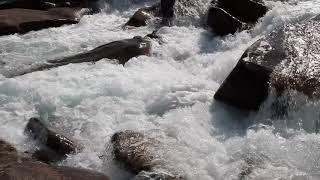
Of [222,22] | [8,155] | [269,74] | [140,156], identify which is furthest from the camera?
[222,22]

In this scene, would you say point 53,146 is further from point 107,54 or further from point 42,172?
point 107,54

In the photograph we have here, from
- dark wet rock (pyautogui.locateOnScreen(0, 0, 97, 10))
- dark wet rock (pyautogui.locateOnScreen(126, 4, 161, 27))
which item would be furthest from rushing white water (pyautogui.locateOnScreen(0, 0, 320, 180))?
dark wet rock (pyautogui.locateOnScreen(0, 0, 97, 10))

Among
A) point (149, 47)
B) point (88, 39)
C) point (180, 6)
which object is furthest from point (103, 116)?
point (180, 6)

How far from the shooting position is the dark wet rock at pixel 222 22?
10203 mm

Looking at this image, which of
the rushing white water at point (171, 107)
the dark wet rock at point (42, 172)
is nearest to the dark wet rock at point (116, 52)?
the rushing white water at point (171, 107)

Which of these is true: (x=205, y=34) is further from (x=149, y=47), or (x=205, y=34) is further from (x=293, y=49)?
(x=293, y=49)

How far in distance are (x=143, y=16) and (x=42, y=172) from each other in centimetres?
670

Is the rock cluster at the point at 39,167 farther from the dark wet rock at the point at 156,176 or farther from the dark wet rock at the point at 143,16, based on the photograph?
the dark wet rock at the point at 143,16

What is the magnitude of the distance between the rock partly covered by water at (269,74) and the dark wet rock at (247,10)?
2.59 meters

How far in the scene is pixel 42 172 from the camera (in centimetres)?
559

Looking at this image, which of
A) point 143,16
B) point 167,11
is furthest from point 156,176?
point 143,16

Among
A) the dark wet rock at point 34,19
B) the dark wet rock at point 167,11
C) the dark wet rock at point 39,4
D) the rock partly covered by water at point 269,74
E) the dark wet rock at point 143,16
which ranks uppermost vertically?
the rock partly covered by water at point 269,74

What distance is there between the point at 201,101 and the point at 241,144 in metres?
1.28

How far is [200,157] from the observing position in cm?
628
